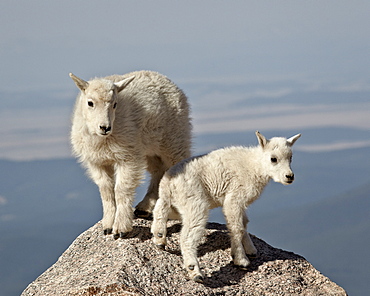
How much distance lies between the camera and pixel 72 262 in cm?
855

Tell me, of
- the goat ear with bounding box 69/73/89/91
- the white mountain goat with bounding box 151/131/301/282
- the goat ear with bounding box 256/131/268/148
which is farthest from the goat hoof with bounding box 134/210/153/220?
the goat ear with bounding box 256/131/268/148

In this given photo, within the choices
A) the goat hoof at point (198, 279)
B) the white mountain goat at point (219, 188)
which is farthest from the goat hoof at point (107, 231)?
the goat hoof at point (198, 279)

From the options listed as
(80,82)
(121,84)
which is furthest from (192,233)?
(80,82)

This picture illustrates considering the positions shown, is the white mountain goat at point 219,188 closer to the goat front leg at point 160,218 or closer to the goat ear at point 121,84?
the goat front leg at point 160,218

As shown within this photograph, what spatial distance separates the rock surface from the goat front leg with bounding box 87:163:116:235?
0.25 metres

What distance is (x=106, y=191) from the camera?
348 inches

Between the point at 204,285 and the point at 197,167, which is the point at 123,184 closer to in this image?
the point at 197,167

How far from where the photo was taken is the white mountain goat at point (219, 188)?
303 inches

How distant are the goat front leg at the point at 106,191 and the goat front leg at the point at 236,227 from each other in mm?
1872

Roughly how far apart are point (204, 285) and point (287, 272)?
150cm

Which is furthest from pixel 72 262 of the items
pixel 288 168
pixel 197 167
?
pixel 288 168

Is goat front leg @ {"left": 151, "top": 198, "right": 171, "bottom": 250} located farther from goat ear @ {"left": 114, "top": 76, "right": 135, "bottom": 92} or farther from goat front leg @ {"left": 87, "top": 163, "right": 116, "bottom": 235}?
goat ear @ {"left": 114, "top": 76, "right": 135, "bottom": 92}

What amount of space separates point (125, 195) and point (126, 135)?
0.88 meters

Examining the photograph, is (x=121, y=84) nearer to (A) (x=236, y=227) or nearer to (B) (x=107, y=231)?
(B) (x=107, y=231)
